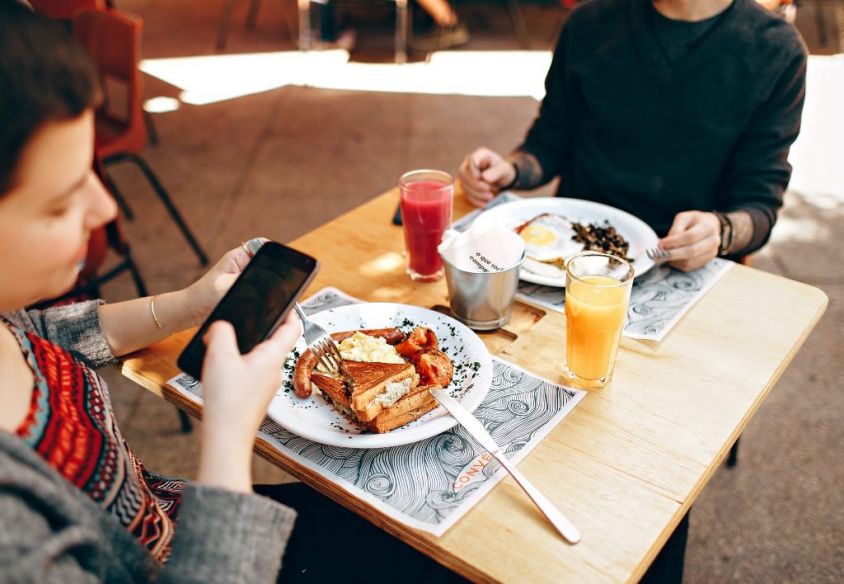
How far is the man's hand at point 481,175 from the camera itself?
1.79 metres

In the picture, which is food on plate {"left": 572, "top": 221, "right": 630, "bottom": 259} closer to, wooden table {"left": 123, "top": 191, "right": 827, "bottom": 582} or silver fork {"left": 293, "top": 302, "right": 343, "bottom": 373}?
wooden table {"left": 123, "top": 191, "right": 827, "bottom": 582}

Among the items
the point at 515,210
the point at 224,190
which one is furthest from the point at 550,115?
the point at 224,190

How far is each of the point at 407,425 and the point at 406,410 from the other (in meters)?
0.02

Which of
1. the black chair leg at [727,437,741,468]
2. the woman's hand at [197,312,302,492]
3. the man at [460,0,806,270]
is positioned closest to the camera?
the woman's hand at [197,312,302,492]

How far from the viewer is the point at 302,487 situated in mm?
1408

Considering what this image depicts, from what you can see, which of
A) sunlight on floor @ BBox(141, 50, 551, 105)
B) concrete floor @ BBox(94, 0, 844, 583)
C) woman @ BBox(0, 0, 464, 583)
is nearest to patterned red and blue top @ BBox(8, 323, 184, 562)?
woman @ BBox(0, 0, 464, 583)

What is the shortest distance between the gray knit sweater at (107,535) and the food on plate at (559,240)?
2.81 ft

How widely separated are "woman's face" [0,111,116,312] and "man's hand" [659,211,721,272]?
111 centimetres

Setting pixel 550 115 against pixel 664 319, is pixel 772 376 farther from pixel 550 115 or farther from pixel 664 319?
pixel 550 115

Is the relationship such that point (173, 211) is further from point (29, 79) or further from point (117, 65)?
point (29, 79)

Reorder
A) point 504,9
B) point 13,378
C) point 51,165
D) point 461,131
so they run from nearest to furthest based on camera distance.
→ point 51,165
point 13,378
point 461,131
point 504,9

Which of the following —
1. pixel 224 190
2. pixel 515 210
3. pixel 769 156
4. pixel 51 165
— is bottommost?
pixel 224 190

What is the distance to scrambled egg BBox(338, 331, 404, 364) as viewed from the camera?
121 centimetres

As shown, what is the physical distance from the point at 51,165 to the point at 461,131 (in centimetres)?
413
